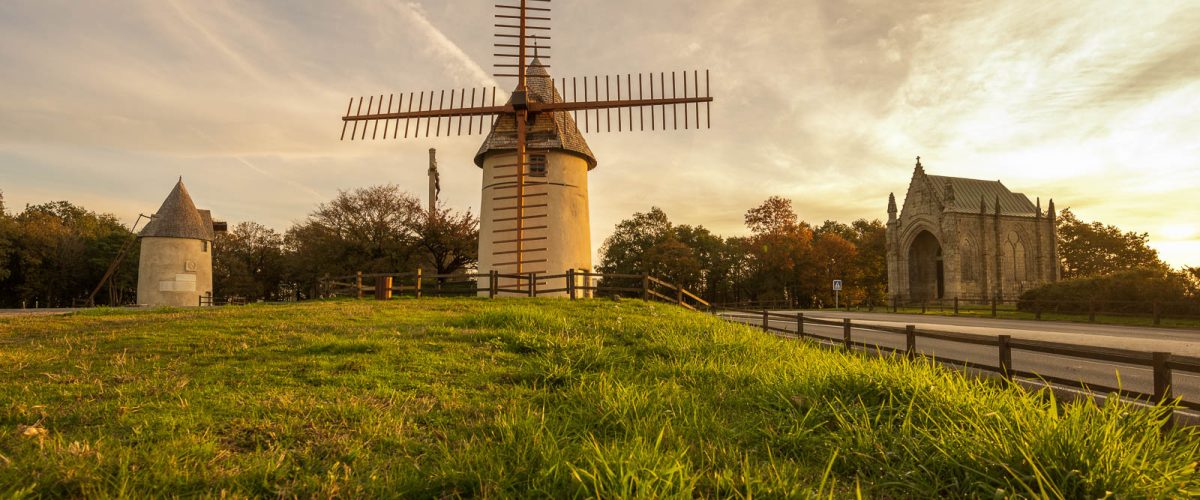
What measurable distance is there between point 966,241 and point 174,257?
62403mm

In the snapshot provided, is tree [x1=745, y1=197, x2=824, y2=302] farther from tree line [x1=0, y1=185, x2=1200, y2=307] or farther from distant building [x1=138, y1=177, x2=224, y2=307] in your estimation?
distant building [x1=138, y1=177, x2=224, y2=307]

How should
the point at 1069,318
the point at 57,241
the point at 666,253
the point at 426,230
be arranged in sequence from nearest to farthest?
1. the point at 1069,318
2. the point at 426,230
3. the point at 57,241
4. the point at 666,253

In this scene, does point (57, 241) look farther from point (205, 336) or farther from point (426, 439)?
point (426, 439)

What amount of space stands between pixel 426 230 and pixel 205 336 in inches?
1091

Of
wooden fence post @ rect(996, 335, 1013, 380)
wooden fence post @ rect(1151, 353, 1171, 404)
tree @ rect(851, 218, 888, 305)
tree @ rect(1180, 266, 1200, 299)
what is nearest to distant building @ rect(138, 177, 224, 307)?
wooden fence post @ rect(996, 335, 1013, 380)

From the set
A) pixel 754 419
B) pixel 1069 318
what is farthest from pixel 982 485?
pixel 1069 318

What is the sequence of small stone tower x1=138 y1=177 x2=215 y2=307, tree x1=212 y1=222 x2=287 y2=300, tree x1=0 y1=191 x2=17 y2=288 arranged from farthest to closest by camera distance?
tree x1=212 y1=222 x2=287 y2=300, tree x1=0 y1=191 x2=17 y2=288, small stone tower x1=138 y1=177 x2=215 y2=307

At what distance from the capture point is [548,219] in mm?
25625

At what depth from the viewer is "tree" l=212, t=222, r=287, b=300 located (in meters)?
52.6

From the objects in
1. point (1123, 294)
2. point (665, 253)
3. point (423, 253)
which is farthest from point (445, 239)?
point (1123, 294)

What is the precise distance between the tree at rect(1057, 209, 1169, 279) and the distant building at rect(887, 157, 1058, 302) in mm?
13804

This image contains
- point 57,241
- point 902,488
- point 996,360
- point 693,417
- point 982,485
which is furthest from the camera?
point 57,241

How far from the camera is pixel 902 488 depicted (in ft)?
13.2

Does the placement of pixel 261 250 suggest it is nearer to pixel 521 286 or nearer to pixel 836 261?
pixel 521 286
